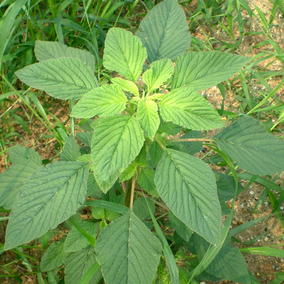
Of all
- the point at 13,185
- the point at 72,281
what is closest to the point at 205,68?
the point at 13,185

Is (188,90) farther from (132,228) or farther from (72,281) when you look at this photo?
(72,281)

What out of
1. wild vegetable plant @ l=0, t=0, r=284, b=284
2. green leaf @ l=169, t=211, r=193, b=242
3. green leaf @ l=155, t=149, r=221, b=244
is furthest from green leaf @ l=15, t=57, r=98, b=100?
green leaf @ l=169, t=211, r=193, b=242

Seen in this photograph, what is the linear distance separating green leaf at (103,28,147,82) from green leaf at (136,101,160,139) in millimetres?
157

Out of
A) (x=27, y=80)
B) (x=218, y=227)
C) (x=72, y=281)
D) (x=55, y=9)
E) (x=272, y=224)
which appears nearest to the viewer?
(x=218, y=227)

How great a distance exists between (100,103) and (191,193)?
0.36 meters

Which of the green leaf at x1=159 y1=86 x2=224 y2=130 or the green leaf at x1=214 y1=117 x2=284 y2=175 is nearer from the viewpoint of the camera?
the green leaf at x1=159 y1=86 x2=224 y2=130

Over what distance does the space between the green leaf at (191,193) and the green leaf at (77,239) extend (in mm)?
482

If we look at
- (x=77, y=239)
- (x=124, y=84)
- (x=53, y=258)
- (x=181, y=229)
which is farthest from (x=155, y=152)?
(x=53, y=258)

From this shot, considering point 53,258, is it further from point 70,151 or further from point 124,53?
point 124,53

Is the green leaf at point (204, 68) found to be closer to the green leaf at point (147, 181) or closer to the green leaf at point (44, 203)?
the green leaf at point (147, 181)

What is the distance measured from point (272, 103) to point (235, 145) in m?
1.21

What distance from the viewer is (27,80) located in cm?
Answer: 105

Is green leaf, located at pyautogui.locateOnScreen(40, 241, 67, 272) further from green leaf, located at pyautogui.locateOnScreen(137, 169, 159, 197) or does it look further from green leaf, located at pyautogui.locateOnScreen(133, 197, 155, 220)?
green leaf, located at pyautogui.locateOnScreen(137, 169, 159, 197)

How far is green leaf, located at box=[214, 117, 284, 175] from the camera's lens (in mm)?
1105
